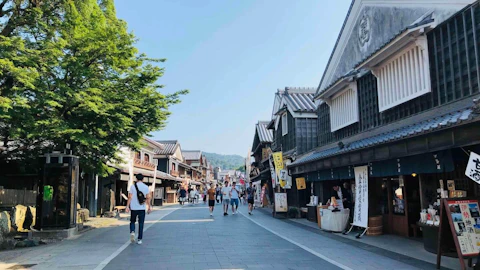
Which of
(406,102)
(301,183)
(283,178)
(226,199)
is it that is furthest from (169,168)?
(406,102)

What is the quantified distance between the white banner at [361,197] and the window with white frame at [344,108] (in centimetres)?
286

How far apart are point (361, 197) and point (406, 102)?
341cm

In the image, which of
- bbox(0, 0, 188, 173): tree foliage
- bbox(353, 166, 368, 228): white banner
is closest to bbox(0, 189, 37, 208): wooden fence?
bbox(0, 0, 188, 173): tree foliage

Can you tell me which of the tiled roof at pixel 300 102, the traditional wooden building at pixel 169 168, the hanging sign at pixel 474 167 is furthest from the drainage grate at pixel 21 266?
the traditional wooden building at pixel 169 168

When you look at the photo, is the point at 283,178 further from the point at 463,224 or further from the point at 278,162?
the point at 463,224

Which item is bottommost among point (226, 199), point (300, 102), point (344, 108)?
point (226, 199)

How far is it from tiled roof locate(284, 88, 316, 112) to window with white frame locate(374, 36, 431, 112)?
9.72 meters

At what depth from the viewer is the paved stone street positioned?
25.1 feet

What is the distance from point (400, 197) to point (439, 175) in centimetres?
194

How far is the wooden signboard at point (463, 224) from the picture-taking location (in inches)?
263

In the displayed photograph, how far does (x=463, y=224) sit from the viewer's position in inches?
270

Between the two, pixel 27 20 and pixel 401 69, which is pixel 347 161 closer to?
pixel 401 69

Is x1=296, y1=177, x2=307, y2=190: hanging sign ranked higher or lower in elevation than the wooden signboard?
higher

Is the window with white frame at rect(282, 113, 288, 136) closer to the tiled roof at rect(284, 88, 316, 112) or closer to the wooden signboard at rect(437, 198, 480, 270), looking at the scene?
the tiled roof at rect(284, 88, 316, 112)
